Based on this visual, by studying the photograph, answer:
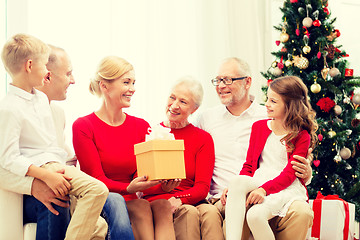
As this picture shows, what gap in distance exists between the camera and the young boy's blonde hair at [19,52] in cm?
249

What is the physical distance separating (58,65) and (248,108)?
133 cm

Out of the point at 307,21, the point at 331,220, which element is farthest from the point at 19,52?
the point at 307,21

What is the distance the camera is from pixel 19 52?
8.16 ft

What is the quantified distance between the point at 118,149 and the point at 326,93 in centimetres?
216

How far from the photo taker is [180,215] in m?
2.87

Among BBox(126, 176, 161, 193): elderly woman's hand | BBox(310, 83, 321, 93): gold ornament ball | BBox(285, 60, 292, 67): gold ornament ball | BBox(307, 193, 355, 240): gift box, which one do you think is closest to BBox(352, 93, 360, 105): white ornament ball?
BBox(310, 83, 321, 93): gold ornament ball

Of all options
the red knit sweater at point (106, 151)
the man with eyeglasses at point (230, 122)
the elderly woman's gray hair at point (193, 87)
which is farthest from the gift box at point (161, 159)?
the elderly woman's gray hair at point (193, 87)

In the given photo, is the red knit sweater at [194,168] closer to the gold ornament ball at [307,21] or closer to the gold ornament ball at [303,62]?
the gold ornament ball at [303,62]

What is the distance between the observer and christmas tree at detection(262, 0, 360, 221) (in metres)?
4.22

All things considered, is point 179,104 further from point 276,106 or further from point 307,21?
point 307,21

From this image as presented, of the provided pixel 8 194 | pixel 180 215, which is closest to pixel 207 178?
pixel 180 215

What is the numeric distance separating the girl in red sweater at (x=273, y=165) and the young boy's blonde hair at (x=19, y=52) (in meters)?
1.25

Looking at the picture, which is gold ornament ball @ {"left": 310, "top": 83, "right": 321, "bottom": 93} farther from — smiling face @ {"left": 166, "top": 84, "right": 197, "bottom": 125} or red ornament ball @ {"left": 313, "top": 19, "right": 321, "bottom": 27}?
smiling face @ {"left": 166, "top": 84, "right": 197, "bottom": 125}

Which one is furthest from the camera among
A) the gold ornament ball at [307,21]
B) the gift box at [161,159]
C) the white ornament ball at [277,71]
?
the white ornament ball at [277,71]
